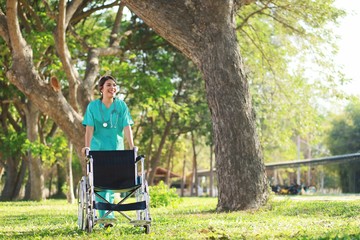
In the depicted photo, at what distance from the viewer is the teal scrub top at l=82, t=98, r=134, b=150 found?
306 inches

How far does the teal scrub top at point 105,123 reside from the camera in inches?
306

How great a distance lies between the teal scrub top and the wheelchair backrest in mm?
525

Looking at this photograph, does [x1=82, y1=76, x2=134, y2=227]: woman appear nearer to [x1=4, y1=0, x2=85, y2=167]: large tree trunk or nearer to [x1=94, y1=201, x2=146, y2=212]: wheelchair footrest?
[x1=94, y1=201, x2=146, y2=212]: wheelchair footrest

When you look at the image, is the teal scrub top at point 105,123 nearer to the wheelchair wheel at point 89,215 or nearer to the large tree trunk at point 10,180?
the wheelchair wheel at point 89,215

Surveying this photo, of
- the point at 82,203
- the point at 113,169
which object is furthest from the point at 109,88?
the point at 82,203

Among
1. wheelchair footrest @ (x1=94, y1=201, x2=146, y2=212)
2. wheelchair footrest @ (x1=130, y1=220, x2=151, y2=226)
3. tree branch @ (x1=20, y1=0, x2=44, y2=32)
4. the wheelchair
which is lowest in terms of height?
wheelchair footrest @ (x1=130, y1=220, x2=151, y2=226)

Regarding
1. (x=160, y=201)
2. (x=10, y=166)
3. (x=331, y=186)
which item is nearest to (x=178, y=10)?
(x=160, y=201)

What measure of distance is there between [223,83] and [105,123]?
109 inches

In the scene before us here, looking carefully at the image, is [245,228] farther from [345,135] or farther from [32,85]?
[345,135]

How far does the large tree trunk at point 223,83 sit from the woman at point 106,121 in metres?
2.40

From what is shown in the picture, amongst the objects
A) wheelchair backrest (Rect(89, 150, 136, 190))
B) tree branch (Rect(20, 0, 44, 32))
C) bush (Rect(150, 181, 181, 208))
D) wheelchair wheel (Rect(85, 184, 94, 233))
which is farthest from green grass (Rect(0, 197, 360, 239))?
tree branch (Rect(20, 0, 44, 32))

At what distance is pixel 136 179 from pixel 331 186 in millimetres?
61715

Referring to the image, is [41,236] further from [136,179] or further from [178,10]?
[178,10]

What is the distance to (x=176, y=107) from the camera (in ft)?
80.0
